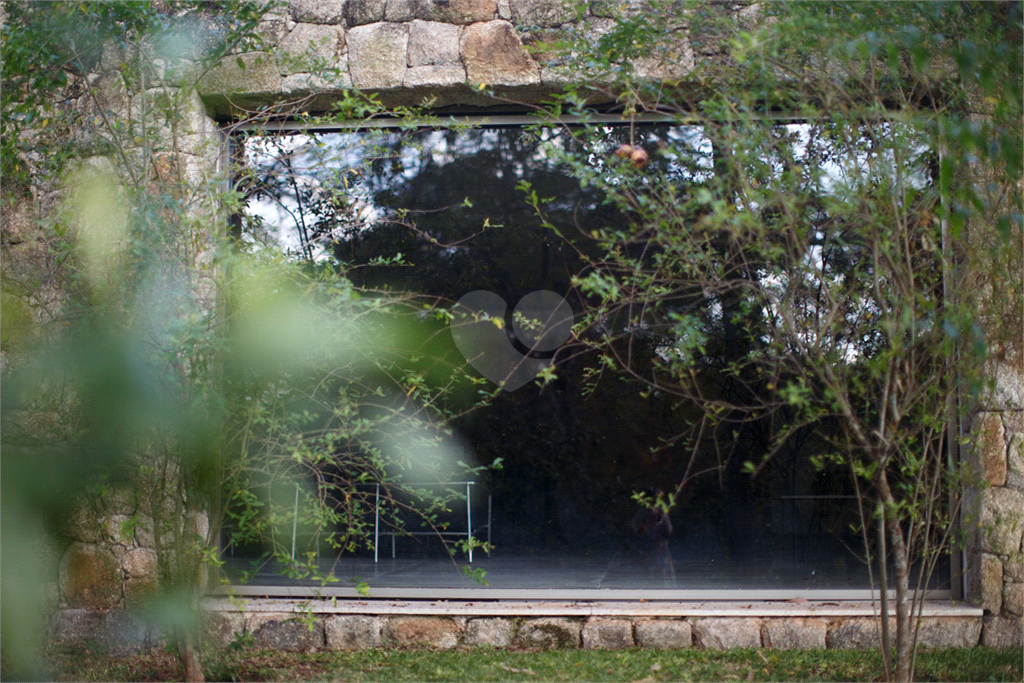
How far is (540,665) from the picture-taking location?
2.81 m

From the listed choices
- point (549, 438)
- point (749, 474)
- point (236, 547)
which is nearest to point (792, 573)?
point (749, 474)

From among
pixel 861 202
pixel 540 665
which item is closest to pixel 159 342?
pixel 540 665

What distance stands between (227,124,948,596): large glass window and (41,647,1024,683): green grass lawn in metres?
0.32

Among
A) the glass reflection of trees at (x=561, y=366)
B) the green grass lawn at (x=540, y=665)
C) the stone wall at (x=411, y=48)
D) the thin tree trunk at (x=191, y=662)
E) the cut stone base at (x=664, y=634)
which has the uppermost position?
the stone wall at (x=411, y=48)

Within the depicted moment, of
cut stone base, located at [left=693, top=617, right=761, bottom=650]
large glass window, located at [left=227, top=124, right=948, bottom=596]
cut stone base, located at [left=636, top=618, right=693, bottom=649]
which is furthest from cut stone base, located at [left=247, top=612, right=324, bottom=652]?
cut stone base, located at [left=693, top=617, right=761, bottom=650]

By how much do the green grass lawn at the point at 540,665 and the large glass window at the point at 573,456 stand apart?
32 cm

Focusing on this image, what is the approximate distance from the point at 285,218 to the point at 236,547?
1.50 metres

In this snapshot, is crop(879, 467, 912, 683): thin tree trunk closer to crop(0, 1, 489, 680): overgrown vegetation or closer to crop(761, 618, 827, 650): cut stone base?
crop(761, 618, 827, 650): cut stone base

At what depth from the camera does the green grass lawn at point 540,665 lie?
106 inches

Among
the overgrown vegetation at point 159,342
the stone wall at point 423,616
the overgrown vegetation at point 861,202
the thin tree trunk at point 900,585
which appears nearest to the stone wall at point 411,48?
the stone wall at point 423,616

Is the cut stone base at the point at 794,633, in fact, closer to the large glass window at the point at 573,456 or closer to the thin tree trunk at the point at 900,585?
the large glass window at the point at 573,456

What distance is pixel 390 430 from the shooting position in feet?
9.59

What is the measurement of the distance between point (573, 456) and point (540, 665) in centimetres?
88

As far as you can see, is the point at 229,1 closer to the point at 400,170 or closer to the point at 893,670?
the point at 400,170
